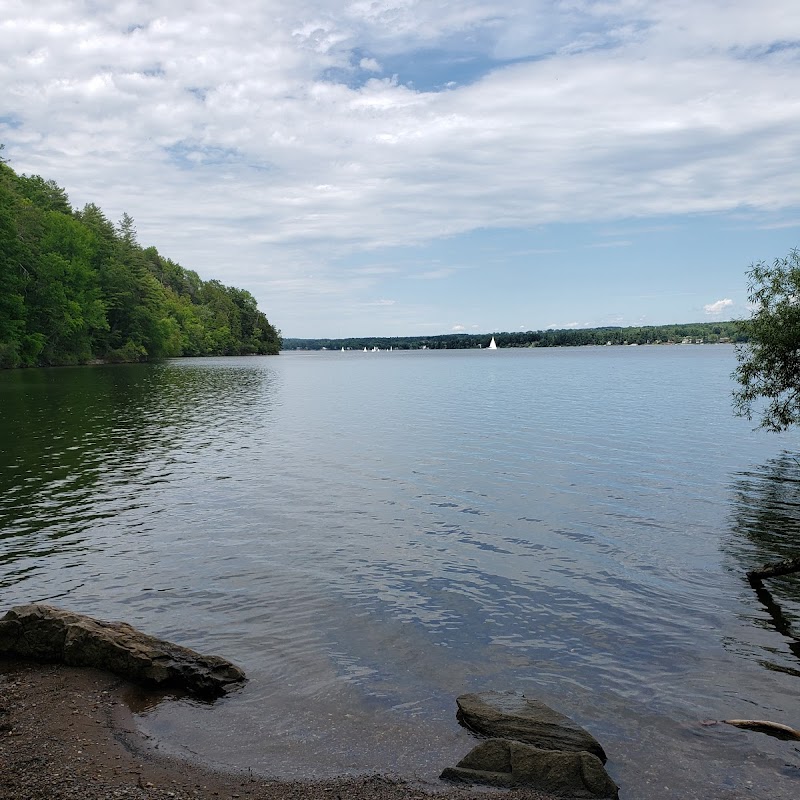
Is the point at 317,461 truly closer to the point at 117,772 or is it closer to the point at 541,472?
the point at 541,472

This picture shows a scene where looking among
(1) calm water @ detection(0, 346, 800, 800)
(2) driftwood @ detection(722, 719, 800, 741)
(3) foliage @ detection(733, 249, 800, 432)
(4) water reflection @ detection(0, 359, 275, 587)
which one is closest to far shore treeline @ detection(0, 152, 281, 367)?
→ (4) water reflection @ detection(0, 359, 275, 587)

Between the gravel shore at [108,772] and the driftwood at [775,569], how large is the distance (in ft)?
29.2

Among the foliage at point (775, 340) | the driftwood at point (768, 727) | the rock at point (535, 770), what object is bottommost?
the driftwood at point (768, 727)

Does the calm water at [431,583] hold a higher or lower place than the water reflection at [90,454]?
lower

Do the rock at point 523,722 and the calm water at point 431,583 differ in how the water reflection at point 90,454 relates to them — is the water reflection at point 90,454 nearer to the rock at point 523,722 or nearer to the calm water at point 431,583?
the calm water at point 431,583

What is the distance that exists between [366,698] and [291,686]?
137 centimetres

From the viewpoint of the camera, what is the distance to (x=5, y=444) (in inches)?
1414

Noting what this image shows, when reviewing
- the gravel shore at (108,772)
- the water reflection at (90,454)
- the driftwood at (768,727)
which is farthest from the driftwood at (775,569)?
the water reflection at (90,454)

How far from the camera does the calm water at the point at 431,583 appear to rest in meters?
10.0

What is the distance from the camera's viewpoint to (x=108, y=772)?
8344mm

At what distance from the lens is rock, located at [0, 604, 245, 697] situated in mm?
11094

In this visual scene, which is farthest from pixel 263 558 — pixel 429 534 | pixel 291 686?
pixel 291 686

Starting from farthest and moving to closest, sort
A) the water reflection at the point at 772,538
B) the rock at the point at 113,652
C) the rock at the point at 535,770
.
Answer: the water reflection at the point at 772,538 → the rock at the point at 113,652 → the rock at the point at 535,770

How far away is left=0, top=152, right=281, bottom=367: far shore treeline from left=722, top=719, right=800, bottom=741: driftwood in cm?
10637
